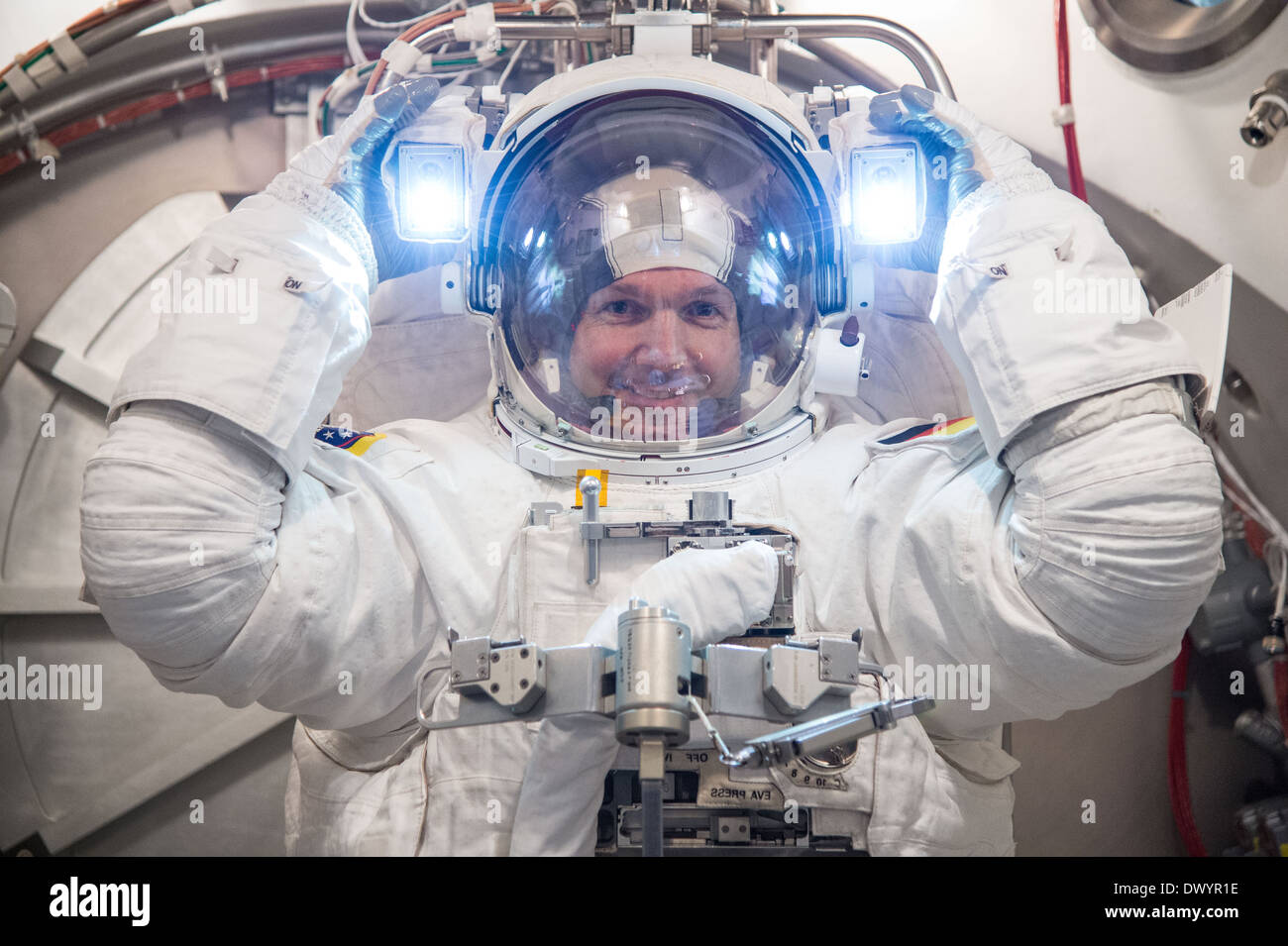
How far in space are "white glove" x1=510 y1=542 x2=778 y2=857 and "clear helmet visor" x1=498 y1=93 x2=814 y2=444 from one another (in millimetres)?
348

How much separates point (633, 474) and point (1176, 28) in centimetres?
119

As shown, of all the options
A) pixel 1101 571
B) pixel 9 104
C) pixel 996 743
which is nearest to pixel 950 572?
pixel 1101 571

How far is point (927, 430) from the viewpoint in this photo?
168cm

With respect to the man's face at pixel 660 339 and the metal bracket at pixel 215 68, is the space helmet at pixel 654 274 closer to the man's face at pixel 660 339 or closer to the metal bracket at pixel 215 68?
the man's face at pixel 660 339

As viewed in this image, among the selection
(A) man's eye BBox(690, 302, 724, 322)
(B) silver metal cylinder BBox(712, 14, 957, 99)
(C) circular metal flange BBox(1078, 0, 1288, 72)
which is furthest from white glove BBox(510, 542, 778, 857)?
(C) circular metal flange BBox(1078, 0, 1288, 72)

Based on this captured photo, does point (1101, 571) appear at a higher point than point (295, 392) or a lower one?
lower

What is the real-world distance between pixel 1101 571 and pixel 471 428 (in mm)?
917

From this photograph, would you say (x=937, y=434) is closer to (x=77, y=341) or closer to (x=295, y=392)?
(x=295, y=392)

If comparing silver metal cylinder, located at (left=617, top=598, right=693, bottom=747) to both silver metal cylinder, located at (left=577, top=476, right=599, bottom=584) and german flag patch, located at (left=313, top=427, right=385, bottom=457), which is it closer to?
silver metal cylinder, located at (left=577, top=476, right=599, bottom=584)

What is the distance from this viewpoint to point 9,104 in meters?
2.04

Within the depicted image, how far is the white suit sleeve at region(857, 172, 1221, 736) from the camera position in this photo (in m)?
1.31

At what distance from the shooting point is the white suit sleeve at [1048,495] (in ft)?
4.31
